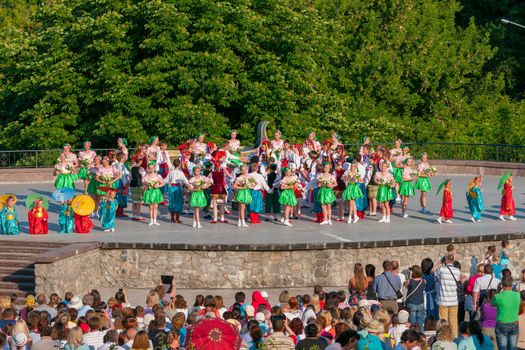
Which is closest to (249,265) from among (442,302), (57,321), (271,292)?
(271,292)

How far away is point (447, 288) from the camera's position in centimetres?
2281

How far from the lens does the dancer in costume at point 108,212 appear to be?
105 feet

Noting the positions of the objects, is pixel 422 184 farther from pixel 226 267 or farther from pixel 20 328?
pixel 20 328

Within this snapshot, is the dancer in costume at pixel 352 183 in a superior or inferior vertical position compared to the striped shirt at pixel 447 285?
superior

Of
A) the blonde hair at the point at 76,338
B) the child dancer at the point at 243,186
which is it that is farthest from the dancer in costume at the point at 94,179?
the blonde hair at the point at 76,338

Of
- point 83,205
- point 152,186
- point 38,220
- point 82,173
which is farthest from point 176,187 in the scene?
point 82,173

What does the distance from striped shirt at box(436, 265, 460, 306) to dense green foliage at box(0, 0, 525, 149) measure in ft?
81.7

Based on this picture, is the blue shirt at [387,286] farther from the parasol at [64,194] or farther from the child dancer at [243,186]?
the parasol at [64,194]

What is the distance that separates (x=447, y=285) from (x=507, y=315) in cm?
213

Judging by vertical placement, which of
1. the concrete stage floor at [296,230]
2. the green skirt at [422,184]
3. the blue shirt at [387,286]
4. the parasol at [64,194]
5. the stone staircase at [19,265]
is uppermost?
the green skirt at [422,184]

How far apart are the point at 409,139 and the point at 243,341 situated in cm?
3672

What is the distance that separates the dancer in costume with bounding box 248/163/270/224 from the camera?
108 feet

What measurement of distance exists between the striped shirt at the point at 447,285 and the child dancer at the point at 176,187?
1132 centimetres

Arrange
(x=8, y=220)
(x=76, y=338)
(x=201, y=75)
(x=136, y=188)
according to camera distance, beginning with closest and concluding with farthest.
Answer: (x=76, y=338) → (x=8, y=220) → (x=136, y=188) → (x=201, y=75)
